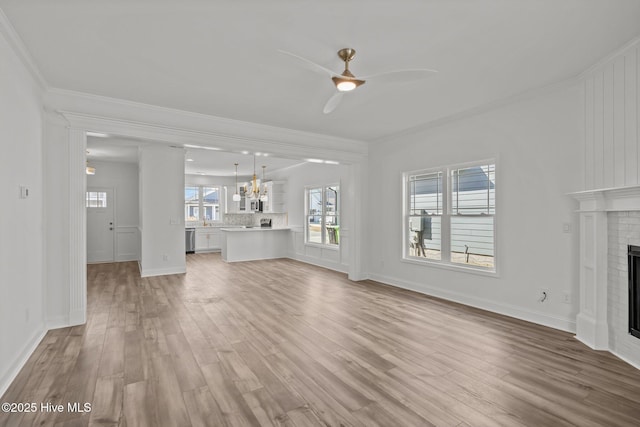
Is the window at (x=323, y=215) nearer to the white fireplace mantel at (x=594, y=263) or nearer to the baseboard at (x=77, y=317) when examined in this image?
the white fireplace mantel at (x=594, y=263)

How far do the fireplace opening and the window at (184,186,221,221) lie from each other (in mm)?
11248

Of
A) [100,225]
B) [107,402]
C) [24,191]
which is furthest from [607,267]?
[100,225]

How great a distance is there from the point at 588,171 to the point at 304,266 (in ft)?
19.7

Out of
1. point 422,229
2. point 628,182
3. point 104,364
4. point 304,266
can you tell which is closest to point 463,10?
point 628,182

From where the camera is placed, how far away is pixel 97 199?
28.3 ft

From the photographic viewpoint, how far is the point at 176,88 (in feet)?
11.9

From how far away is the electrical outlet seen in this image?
3762 millimetres

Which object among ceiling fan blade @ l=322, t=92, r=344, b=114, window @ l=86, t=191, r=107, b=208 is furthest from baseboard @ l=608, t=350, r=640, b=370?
window @ l=86, t=191, r=107, b=208

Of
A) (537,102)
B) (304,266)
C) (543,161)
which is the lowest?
(304,266)

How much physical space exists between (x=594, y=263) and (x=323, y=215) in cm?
569

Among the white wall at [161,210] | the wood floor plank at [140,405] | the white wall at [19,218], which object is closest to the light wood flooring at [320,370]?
the wood floor plank at [140,405]

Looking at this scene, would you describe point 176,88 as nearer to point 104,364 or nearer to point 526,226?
point 104,364

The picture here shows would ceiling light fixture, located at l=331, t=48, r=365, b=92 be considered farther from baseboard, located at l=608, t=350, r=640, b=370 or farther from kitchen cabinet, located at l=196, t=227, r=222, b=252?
kitchen cabinet, located at l=196, t=227, r=222, b=252

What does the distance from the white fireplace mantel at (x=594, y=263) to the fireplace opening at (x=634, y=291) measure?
264 millimetres
